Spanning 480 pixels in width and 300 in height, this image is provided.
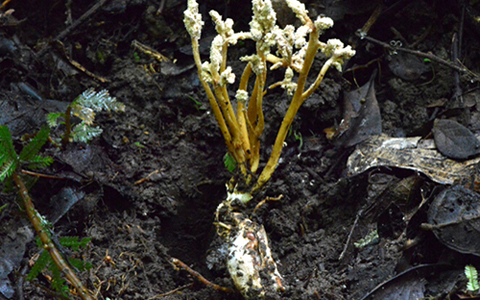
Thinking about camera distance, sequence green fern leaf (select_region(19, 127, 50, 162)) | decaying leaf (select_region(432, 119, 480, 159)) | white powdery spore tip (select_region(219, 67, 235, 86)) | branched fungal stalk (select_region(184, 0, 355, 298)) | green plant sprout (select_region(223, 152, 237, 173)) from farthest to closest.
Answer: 1. green plant sprout (select_region(223, 152, 237, 173))
2. decaying leaf (select_region(432, 119, 480, 159))
3. white powdery spore tip (select_region(219, 67, 235, 86))
4. branched fungal stalk (select_region(184, 0, 355, 298))
5. green fern leaf (select_region(19, 127, 50, 162))

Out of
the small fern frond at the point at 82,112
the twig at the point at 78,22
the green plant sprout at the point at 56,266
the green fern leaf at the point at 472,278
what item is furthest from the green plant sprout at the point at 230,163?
the twig at the point at 78,22

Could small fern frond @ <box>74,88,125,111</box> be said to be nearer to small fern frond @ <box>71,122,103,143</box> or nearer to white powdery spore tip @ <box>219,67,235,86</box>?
small fern frond @ <box>71,122,103,143</box>

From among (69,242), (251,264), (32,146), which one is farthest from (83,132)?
(251,264)

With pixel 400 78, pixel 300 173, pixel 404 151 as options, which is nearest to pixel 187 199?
pixel 300 173

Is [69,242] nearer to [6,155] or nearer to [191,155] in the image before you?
[6,155]

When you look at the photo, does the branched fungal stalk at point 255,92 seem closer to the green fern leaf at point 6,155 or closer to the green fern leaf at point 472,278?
the green fern leaf at point 472,278

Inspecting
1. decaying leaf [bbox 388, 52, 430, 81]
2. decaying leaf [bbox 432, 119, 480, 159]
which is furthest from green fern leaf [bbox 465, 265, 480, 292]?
decaying leaf [bbox 388, 52, 430, 81]
